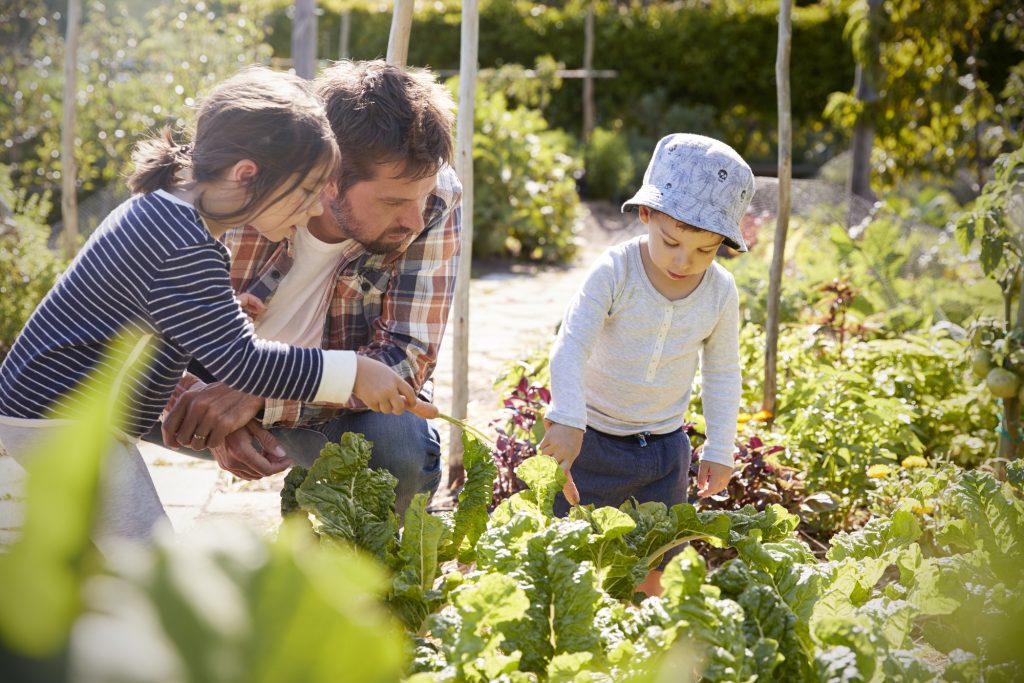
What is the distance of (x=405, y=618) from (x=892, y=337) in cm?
309

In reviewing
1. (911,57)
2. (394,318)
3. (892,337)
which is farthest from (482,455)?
(911,57)

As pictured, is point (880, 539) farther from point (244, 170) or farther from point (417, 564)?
point (244, 170)

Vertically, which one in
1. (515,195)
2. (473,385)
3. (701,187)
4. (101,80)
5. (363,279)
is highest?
(101,80)

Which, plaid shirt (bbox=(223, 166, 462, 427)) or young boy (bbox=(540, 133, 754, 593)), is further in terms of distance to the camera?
plaid shirt (bbox=(223, 166, 462, 427))

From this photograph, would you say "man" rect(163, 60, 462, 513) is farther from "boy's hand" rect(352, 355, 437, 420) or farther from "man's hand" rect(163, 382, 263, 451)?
"boy's hand" rect(352, 355, 437, 420)

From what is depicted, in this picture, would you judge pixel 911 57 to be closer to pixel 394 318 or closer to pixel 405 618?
pixel 394 318

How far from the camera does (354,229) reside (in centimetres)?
214

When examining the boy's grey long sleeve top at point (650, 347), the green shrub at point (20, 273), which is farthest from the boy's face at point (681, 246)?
the green shrub at point (20, 273)

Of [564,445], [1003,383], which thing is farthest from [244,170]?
[1003,383]

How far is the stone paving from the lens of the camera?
2865 millimetres

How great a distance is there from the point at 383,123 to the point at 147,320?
2.12ft

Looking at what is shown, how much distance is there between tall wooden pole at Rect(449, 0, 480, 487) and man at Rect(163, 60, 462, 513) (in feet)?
1.36

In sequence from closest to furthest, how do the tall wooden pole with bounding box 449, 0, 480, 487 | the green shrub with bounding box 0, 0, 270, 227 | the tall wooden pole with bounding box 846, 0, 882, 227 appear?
the tall wooden pole with bounding box 449, 0, 480, 487, the tall wooden pole with bounding box 846, 0, 882, 227, the green shrub with bounding box 0, 0, 270, 227

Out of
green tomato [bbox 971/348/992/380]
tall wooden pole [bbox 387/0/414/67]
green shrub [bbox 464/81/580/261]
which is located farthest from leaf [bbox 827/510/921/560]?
green shrub [bbox 464/81/580/261]
